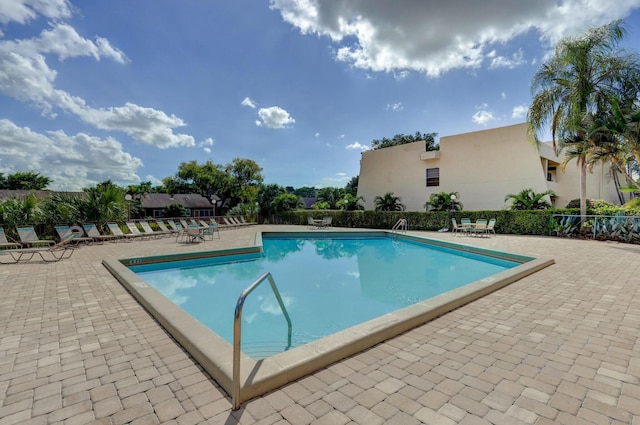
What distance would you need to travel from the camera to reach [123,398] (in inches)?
82.0

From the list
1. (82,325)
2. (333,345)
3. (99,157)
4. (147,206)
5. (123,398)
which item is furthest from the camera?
A: (147,206)

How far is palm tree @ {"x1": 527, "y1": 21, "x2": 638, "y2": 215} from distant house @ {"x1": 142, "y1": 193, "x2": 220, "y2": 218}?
135 ft

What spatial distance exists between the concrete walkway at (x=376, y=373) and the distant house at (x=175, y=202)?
142 ft

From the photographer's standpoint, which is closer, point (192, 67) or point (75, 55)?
point (75, 55)

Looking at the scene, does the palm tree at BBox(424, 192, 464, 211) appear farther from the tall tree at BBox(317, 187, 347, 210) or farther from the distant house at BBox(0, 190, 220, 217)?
the distant house at BBox(0, 190, 220, 217)

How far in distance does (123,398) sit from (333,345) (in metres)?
1.64

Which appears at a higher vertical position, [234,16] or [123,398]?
[234,16]

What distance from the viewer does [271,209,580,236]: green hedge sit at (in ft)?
48.4

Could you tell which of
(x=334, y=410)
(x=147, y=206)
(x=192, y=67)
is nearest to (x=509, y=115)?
(x=192, y=67)

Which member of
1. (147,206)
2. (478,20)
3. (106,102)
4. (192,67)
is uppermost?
(192,67)

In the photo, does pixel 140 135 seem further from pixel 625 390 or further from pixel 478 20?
pixel 625 390

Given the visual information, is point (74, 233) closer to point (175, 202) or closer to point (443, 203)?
point (443, 203)

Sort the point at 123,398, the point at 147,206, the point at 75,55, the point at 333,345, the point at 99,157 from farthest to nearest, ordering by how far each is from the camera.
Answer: the point at 147,206, the point at 99,157, the point at 75,55, the point at 333,345, the point at 123,398

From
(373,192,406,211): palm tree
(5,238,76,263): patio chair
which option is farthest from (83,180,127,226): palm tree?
(373,192,406,211): palm tree
